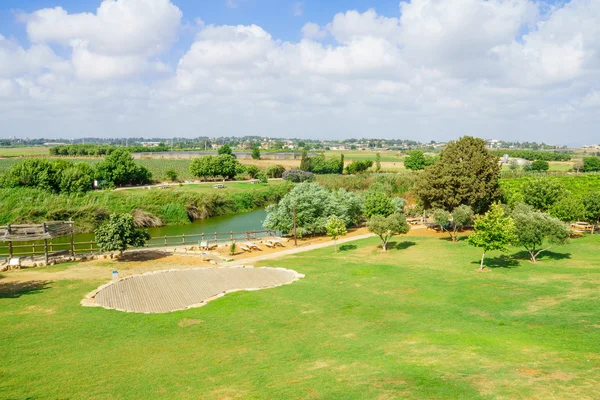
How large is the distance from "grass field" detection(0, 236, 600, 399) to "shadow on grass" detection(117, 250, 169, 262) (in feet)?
19.8

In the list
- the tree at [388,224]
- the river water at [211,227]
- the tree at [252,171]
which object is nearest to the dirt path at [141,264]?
the tree at [388,224]

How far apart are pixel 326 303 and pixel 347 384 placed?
8.04 meters

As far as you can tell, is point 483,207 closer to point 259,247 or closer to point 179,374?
point 259,247

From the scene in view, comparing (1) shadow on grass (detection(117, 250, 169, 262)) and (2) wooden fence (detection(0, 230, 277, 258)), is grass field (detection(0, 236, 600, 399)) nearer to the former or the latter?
(1) shadow on grass (detection(117, 250, 169, 262))

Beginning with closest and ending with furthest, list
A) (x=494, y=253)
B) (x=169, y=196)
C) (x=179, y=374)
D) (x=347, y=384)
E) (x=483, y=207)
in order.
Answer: (x=347, y=384), (x=179, y=374), (x=494, y=253), (x=483, y=207), (x=169, y=196)

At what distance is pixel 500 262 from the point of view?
84.5ft

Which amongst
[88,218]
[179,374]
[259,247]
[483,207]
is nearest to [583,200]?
[483,207]

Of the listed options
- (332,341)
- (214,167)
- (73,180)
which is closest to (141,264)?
(332,341)

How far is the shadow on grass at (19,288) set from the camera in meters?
20.7

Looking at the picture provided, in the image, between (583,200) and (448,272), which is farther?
(583,200)

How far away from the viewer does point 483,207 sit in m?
38.6

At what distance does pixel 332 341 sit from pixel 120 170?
6695cm

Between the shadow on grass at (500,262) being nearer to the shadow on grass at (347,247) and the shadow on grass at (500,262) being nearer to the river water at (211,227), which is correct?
the shadow on grass at (347,247)

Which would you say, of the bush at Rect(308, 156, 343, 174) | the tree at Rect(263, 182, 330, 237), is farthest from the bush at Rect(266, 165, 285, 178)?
the tree at Rect(263, 182, 330, 237)
